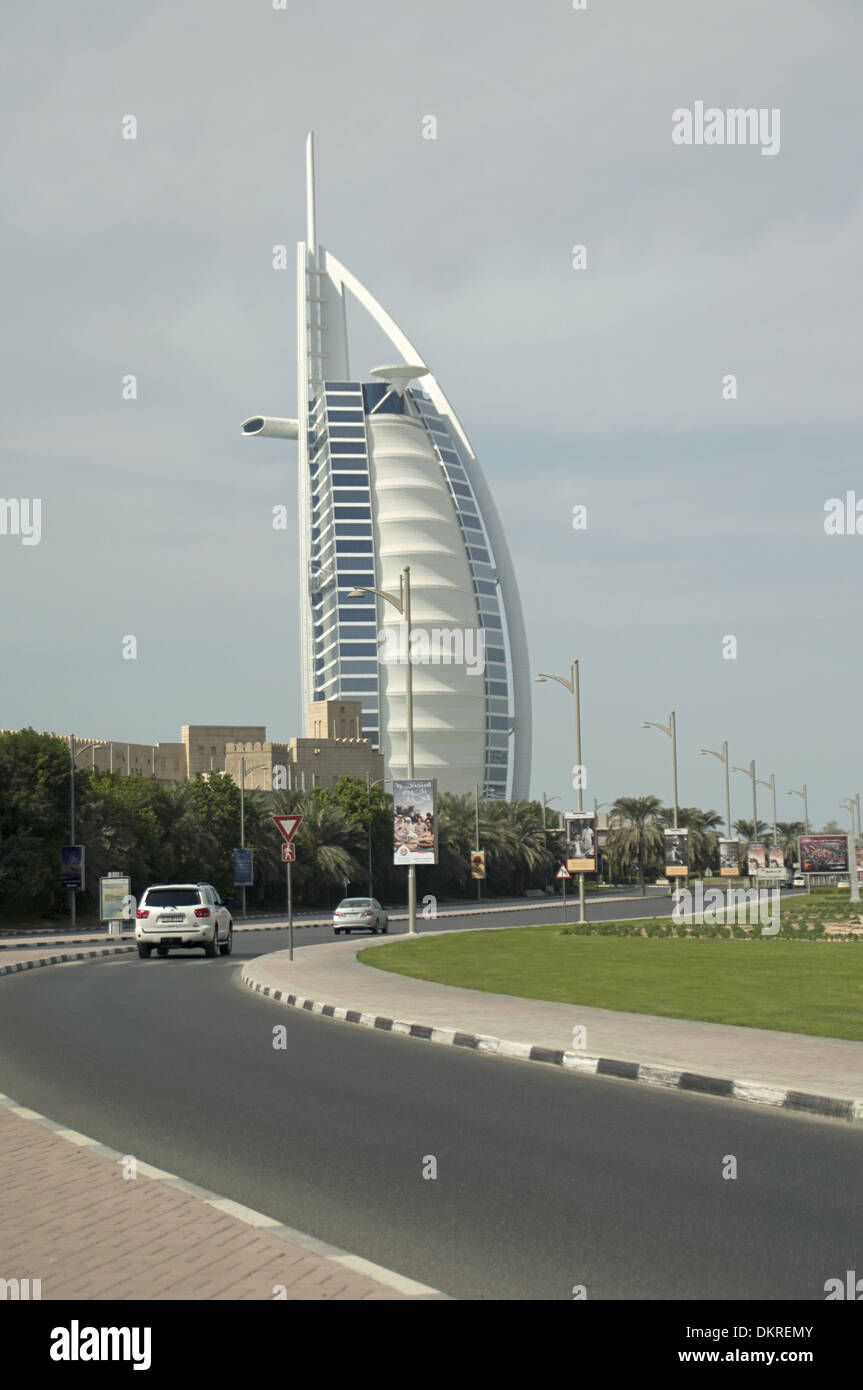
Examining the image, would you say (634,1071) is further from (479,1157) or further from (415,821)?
(415,821)

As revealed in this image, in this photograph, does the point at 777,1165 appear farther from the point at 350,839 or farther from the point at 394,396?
the point at 394,396

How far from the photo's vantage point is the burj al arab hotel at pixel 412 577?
178 m

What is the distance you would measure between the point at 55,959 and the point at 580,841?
48.3 feet

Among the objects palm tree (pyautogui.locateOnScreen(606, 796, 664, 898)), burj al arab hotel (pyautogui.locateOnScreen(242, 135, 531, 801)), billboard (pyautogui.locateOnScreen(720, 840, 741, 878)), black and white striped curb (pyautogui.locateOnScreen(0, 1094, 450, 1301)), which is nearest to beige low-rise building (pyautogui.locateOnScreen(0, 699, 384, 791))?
burj al arab hotel (pyautogui.locateOnScreen(242, 135, 531, 801))

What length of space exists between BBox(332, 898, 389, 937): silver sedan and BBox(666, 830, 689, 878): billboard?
12331 millimetres

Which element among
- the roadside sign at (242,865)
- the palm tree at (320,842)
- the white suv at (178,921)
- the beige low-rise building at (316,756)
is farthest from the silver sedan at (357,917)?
the beige low-rise building at (316,756)

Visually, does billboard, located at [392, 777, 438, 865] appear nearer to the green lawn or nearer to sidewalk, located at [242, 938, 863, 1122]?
the green lawn

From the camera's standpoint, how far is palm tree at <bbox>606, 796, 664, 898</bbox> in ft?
346

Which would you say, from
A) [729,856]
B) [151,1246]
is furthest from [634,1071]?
[729,856]

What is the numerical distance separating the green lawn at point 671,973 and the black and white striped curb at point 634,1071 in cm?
267

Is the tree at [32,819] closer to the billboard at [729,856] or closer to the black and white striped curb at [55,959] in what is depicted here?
the black and white striped curb at [55,959]
